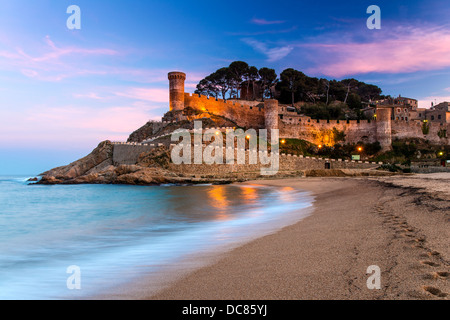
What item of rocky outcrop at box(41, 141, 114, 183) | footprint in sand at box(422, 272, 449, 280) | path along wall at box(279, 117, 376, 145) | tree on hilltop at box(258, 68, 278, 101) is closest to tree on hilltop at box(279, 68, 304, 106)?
tree on hilltop at box(258, 68, 278, 101)

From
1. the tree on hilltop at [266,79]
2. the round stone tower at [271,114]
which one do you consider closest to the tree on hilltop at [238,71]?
the tree on hilltop at [266,79]

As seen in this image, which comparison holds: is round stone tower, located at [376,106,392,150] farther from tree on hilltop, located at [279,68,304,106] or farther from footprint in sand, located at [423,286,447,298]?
footprint in sand, located at [423,286,447,298]

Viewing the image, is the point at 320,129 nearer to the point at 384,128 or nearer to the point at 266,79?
the point at 384,128

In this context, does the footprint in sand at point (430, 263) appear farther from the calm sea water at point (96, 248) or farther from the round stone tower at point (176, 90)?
the round stone tower at point (176, 90)

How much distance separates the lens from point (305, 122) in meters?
50.0

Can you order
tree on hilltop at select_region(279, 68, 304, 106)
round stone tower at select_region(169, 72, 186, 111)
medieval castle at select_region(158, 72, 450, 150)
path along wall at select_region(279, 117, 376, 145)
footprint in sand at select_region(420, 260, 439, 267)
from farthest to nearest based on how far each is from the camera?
1. tree on hilltop at select_region(279, 68, 304, 106)
2. round stone tower at select_region(169, 72, 186, 111)
3. path along wall at select_region(279, 117, 376, 145)
4. medieval castle at select_region(158, 72, 450, 150)
5. footprint in sand at select_region(420, 260, 439, 267)

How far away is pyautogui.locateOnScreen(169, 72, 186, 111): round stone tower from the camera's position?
49562 millimetres

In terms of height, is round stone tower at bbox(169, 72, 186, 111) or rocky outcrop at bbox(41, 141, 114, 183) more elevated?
round stone tower at bbox(169, 72, 186, 111)

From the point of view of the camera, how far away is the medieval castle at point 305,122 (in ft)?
154

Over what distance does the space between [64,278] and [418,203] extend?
723cm

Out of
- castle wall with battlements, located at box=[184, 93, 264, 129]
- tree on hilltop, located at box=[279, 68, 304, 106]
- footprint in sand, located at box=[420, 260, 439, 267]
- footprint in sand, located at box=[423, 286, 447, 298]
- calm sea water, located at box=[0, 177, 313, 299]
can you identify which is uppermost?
tree on hilltop, located at box=[279, 68, 304, 106]
